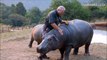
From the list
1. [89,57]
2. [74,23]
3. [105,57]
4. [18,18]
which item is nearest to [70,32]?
[74,23]

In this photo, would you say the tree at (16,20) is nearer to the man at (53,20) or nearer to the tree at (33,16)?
the tree at (33,16)

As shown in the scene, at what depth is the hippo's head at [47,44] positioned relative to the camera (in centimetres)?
651

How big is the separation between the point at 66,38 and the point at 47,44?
779 millimetres

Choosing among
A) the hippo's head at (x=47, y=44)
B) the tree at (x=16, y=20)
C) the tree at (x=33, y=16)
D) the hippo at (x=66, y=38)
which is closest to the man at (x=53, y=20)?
the hippo at (x=66, y=38)

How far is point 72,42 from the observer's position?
7.50 m

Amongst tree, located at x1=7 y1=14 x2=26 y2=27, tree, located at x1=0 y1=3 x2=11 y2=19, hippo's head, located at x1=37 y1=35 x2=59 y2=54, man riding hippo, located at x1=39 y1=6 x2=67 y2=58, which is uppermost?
man riding hippo, located at x1=39 y1=6 x2=67 y2=58

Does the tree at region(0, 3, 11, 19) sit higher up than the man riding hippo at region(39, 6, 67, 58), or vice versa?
the man riding hippo at region(39, 6, 67, 58)

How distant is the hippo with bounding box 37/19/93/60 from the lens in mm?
6679

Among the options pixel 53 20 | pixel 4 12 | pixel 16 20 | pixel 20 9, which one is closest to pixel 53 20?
pixel 53 20

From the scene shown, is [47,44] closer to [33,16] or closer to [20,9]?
[33,16]

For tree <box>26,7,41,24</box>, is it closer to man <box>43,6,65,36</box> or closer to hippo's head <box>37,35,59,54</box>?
man <box>43,6,65,36</box>

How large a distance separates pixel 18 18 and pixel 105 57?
3252cm

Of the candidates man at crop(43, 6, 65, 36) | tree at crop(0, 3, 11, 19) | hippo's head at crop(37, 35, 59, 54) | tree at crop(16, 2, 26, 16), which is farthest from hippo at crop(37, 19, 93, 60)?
tree at crop(0, 3, 11, 19)

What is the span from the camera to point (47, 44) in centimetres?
666
